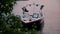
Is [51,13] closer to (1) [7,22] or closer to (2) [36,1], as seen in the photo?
(2) [36,1]

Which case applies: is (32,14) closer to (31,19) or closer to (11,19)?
(31,19)

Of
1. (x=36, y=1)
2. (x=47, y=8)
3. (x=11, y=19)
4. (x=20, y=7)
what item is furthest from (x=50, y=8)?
(x=11, y=19)

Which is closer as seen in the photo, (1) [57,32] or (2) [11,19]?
(2) [11,19]

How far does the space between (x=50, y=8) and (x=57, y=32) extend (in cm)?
44

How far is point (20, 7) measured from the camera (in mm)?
Result: 2893

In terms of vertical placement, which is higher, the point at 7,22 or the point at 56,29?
the point at 7,22

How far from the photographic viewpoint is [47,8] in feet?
9.55

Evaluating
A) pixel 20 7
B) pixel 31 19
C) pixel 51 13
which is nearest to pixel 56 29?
pixel 51 13

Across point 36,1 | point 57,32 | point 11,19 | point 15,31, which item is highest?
point 36,1

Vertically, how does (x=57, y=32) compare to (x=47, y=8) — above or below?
below

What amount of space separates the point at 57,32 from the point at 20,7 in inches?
30.7

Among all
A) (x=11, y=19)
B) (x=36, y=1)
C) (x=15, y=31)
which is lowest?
(x=15, y=31)

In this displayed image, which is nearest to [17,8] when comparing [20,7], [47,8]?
[20,7]

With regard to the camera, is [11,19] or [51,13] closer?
[11,19]
